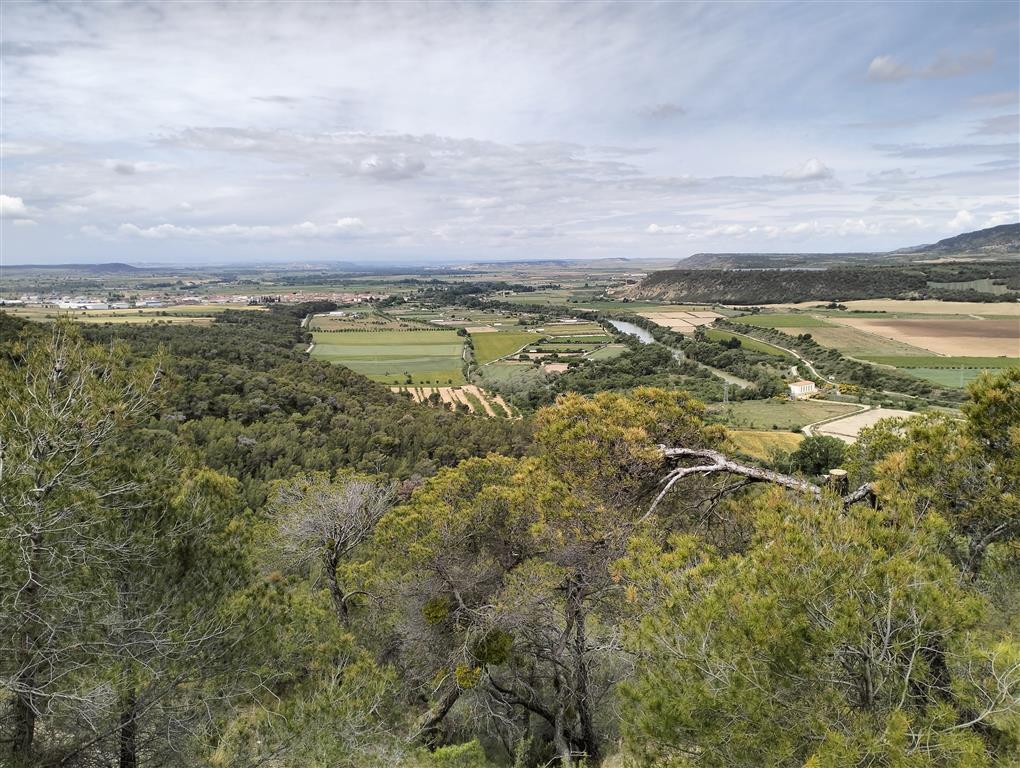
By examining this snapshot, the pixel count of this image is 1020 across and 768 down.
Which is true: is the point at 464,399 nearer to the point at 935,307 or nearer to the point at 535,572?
the point at 535,572

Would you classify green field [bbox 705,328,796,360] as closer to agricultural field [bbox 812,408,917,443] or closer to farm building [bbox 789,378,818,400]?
farm building [bbox 789,378,818,400]

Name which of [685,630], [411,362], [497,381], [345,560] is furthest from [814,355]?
[685,630]

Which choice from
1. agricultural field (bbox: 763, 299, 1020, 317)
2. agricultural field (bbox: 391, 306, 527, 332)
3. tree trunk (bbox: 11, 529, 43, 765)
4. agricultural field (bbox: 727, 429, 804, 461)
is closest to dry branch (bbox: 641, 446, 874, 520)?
tree trunk (bbox: 11, 529, 43, 765)

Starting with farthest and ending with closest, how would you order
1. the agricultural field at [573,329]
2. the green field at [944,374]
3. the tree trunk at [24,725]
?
the agricultural field at [573,329] → the green field at [944,374] → the tree trunk at [24,725]

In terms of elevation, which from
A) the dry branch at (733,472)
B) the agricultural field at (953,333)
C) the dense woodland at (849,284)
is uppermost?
the dense woodland at (849,284)

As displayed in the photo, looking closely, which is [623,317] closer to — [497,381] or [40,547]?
[497,381]

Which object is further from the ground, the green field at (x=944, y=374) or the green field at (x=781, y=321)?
the green field at (x=781, y=321)

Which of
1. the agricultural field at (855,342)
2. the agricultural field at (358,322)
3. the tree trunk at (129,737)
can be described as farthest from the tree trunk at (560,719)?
the agricultural field at (358,322)

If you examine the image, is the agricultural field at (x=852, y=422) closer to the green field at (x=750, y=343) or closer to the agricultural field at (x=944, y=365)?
the agricultural field at (x=944, y=365)
